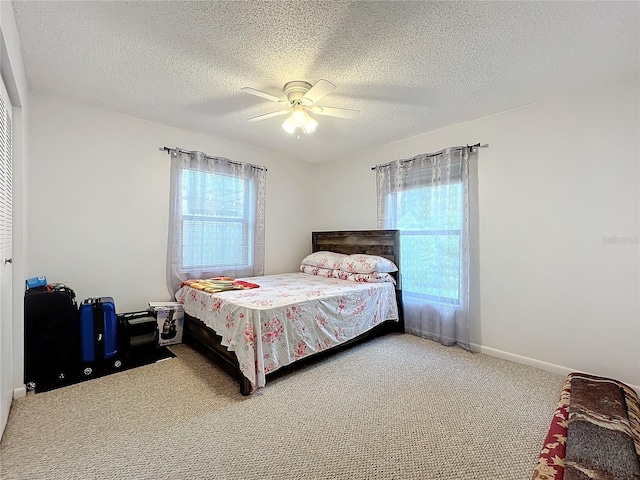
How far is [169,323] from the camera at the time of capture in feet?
10.2

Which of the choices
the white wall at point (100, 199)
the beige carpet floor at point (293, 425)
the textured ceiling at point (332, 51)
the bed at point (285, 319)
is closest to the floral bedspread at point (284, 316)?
the bed at point (285, 319)

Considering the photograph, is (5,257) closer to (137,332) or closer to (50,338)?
(50,338)

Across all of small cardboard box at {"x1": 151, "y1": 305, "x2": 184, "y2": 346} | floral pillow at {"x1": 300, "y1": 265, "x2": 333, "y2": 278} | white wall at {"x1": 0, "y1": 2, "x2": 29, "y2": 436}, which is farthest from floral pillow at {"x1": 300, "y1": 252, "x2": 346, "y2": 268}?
white wall at {"x1": 0, "y1": 2, "x2": 29, "y2": 436}

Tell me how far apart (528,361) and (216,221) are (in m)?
3.65

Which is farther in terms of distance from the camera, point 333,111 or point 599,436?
point 333,111

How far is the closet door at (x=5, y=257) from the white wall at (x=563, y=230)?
370 cm

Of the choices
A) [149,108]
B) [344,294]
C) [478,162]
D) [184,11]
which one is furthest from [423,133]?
[149,108]

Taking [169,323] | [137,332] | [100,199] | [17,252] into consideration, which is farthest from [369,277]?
[17,252]

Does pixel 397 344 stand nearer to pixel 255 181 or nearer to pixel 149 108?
pixel 255 181

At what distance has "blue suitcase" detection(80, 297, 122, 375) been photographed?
240 centimetres

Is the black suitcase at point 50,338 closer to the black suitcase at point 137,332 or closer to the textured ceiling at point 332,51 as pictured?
the black suitcase at point 137,332

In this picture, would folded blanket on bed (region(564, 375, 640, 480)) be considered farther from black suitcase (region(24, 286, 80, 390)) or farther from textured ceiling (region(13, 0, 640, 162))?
black suitcase (region(24, 286, 80, 390))

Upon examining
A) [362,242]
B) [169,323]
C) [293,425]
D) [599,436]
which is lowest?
[293,425]

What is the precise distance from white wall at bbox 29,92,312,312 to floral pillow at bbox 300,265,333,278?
185 centimetres
